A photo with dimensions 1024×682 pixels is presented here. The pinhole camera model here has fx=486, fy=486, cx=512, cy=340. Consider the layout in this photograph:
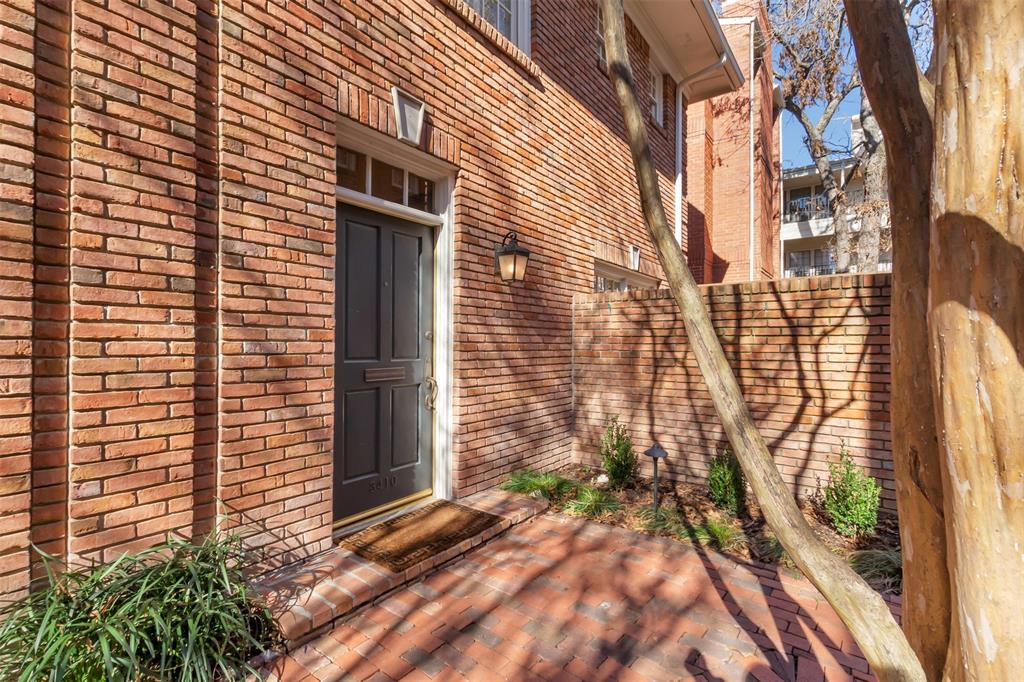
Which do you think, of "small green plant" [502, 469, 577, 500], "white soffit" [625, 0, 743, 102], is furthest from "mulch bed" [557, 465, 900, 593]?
"white soffit" [625, 0, 743, 102]

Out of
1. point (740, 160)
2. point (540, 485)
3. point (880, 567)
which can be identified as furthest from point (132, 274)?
point (740, 160)

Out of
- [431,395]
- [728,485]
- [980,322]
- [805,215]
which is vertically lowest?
[728,485]

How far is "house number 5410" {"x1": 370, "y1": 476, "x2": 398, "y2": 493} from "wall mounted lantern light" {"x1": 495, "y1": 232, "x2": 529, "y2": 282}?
1.99 meters

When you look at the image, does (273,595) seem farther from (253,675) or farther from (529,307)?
(529,307)

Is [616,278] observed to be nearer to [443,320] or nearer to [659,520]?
[443,320]

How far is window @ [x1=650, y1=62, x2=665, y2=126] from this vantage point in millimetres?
7559

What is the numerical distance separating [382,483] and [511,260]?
216cm

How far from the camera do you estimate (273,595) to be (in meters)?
2.58

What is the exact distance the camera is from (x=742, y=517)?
13.2 ft

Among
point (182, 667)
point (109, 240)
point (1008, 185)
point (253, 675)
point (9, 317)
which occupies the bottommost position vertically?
point (253, 675)

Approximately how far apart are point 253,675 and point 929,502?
103 inches

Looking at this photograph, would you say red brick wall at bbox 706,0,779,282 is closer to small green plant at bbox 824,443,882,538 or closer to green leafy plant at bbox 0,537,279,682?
small green plant at bbox 824,443,882,538

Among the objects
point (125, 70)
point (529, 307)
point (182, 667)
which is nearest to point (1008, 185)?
point (182, 667)

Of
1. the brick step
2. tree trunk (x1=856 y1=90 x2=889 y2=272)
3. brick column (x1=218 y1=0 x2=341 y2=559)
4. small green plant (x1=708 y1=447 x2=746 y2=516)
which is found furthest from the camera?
tree trunk (x1=856 y1=90 x2=889 y2=272)
